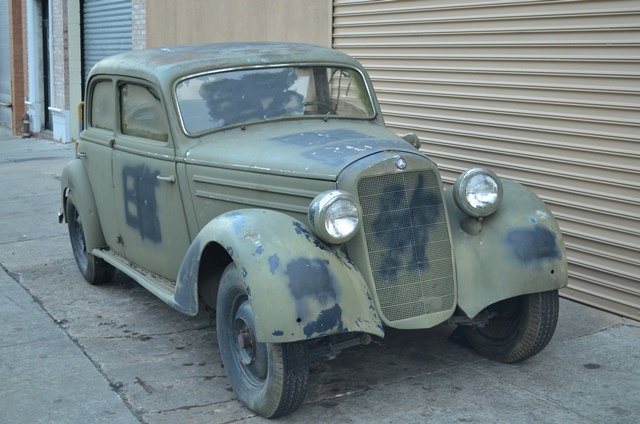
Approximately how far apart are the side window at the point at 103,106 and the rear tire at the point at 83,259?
2.48ft

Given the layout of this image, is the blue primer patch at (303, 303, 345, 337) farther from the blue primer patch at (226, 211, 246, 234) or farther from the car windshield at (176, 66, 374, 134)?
the car windshield at (176, 66, 374, 134)

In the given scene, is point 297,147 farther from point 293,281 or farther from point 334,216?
point 293,281

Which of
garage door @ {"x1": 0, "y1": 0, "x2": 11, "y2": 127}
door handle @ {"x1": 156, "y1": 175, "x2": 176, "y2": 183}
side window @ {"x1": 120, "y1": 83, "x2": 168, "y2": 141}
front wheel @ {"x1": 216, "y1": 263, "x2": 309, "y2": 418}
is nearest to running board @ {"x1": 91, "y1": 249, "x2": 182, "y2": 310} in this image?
front wheel @ {"x1": 216, "y1": 263, "x2": 309, "y2": 418}

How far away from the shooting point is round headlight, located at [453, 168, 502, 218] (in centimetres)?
493

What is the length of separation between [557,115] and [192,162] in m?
2.72

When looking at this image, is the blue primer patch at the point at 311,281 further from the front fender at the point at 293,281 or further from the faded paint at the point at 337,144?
the faded paint at the point at 337,144

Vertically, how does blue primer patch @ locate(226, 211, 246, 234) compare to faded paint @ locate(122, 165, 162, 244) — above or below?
above

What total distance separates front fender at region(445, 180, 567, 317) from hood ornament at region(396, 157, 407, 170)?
47 cm

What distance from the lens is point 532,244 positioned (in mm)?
4969

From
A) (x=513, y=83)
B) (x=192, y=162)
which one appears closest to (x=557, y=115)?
(x=513, y=83)

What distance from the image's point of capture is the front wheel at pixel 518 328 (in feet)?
16.7

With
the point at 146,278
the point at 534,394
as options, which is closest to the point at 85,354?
the point at 146,278

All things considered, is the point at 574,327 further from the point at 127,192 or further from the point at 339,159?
Answer: the point at 127,192

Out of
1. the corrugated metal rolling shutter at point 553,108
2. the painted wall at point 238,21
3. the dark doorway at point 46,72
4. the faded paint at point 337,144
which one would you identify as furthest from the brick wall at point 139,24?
the faded paint at point 337,144
